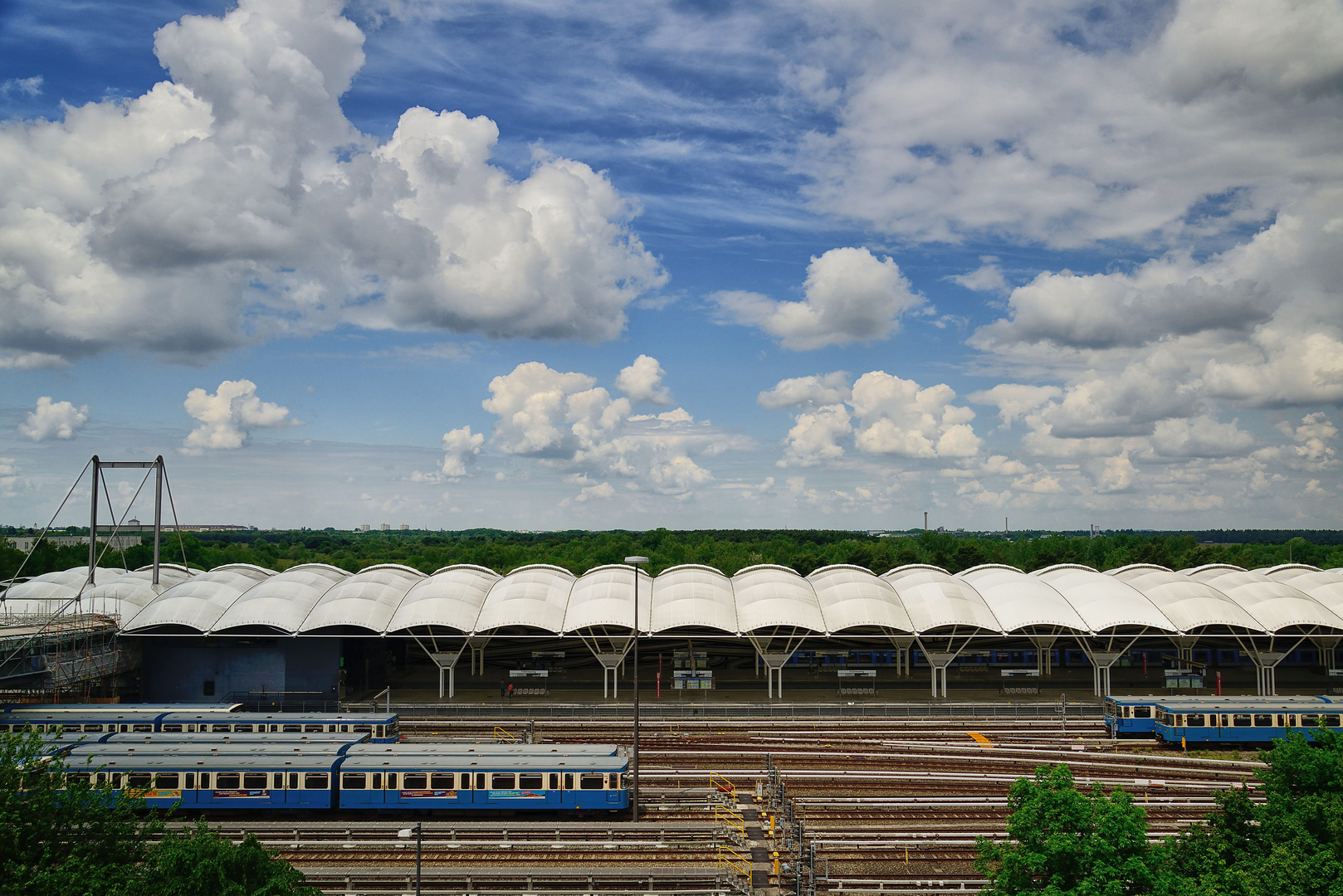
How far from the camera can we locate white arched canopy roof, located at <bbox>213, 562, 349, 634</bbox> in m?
56.6

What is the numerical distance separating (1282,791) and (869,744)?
82.8 feet

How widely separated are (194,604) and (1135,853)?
5953 centimetres

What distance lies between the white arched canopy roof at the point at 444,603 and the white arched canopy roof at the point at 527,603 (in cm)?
93

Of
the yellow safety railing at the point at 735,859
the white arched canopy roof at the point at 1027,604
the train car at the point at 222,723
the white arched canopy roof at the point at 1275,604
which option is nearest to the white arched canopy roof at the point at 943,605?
the white arched canopy roof at the point at 1027,604

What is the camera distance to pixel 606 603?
196ft

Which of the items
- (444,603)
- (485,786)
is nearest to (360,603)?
(444,603)

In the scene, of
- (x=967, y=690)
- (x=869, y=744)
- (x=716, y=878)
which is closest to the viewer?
(x=716, y=878)

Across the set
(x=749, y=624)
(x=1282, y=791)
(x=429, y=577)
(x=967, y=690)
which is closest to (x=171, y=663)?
(x=429, y=577)

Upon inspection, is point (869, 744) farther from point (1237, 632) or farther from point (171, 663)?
point (171, 663)

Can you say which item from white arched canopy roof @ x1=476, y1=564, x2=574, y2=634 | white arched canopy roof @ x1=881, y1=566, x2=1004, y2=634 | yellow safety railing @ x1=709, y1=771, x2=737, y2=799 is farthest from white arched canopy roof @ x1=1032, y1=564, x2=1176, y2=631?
white arched canopy roof @ x1=476, y1=564, x2=574, y2=634

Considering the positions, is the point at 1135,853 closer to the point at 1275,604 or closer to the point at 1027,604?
the point at 1027,604

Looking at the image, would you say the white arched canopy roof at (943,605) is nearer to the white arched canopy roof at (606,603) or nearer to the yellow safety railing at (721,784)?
the white arched canopy roof at (606,603)

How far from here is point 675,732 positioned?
164 ft

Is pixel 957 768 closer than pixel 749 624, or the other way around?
pixel 957 768
